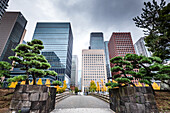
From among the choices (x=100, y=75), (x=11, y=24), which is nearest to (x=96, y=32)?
(x=100, y=75)

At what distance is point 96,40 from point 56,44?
84.0 metres

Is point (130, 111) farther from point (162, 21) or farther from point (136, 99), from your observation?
point (162, 21)

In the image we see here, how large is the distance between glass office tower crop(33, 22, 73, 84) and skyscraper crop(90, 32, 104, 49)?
63895 millimetres

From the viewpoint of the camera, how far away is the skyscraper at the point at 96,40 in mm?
122875

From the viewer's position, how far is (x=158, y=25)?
776cm

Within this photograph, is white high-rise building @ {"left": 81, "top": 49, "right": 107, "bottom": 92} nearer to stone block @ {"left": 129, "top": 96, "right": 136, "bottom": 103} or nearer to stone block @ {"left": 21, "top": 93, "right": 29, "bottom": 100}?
stone block @ {"left": 129, "top": 96, "right": 136, "bottom": 103}

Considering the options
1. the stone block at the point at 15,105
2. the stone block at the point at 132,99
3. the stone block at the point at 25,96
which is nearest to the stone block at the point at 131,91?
the stone block at the point at 132,99

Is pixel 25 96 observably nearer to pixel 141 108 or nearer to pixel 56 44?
pixel 141 108

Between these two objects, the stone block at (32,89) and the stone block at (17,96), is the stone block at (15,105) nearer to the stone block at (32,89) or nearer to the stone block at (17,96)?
the stone block at (17,96)

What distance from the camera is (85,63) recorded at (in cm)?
7944

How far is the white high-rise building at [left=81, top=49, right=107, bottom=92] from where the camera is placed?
7206 cm

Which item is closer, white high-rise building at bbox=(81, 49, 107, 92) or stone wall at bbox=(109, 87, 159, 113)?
stone wall at bbox=(109, 87, 159, 113)

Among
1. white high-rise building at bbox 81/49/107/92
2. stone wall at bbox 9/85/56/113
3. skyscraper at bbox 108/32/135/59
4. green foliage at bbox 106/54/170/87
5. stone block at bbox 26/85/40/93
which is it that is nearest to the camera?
stone wall at bbox 9/85/56/113

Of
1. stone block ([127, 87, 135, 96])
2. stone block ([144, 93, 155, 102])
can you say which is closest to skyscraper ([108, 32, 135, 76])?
stone block ([144, 93, 155, 102])
